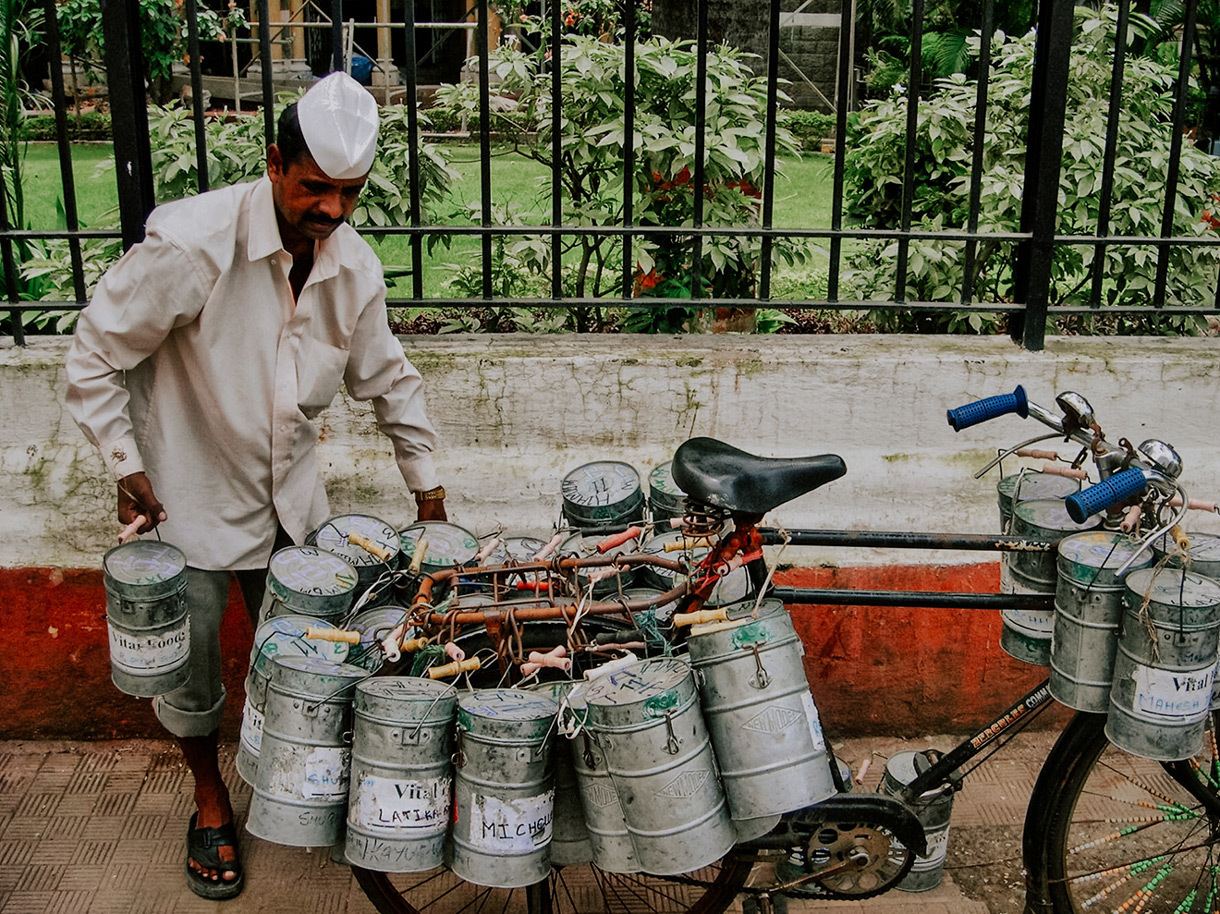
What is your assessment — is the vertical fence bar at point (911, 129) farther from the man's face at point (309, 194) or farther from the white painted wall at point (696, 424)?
the man's face at point (309, 194)

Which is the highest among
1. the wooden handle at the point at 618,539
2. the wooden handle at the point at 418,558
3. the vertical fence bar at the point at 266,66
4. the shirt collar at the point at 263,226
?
the vertical fence bar at the point at 266,66

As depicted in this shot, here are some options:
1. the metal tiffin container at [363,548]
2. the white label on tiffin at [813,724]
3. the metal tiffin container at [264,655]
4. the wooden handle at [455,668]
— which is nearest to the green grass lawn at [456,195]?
the metal tiffin container at [363,548]

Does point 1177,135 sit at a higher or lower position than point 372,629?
higher

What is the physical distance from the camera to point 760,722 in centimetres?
229

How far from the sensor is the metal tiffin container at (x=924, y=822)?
3.08m

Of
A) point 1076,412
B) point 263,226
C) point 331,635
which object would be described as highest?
point 263,226

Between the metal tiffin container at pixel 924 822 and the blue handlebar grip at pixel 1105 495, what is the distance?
3.35 feet

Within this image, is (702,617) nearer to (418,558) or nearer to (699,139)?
(418,558)

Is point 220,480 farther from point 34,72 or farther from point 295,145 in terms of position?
point 34,72

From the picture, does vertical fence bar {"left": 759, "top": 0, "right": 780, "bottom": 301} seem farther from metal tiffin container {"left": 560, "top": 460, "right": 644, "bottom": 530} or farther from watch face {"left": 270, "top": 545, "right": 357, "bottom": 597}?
watch face {"left": 270, "top": 545, "right": 357, "bottom": 597}

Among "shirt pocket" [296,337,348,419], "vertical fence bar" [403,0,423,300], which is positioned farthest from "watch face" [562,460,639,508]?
"vertical fence bar" [403,0,423,300]

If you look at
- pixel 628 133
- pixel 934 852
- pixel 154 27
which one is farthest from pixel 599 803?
pixel 154 27

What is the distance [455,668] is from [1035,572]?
1.24 m

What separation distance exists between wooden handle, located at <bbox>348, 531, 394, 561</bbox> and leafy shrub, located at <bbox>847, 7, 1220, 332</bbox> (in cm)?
241
